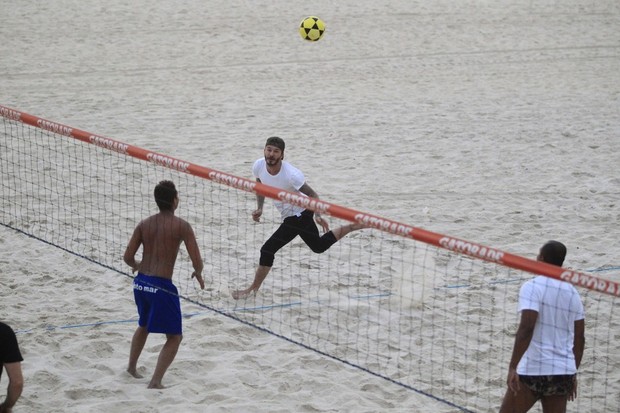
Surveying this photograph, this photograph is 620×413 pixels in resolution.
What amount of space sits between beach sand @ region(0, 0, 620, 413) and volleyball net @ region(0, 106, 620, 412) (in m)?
0.20

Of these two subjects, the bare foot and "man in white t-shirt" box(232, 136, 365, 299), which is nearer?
the bare foot

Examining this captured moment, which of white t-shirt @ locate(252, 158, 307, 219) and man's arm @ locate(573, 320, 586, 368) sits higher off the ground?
white t-shirt @ locate(252, 158, 307, 219)

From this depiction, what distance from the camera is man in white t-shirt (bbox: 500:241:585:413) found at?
17.9 ft

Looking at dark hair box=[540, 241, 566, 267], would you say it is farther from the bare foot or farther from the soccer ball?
the soccer ball

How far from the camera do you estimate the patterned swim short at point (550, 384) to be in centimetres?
552

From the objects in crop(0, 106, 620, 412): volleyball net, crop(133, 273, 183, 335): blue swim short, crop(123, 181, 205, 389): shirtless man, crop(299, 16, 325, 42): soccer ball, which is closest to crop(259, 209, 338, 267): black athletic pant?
crop(0, 106, 620, 412): volleyball net

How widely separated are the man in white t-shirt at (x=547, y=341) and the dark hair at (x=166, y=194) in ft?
8.55

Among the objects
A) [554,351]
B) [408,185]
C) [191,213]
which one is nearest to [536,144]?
[408,185]

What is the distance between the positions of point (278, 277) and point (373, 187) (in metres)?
2.94

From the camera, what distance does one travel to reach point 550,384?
5523mm

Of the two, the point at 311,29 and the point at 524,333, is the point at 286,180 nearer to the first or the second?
the point at 524,333

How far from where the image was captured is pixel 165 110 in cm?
1534

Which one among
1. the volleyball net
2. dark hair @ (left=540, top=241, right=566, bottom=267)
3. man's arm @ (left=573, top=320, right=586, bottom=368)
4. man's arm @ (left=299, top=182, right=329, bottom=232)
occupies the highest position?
dark hair @ (left=540, top=241, right=566, bottom=267)

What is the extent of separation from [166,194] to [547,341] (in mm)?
2850
